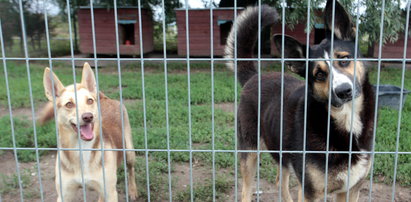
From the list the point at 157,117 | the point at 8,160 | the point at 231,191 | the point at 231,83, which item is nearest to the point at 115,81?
the point at 231,83

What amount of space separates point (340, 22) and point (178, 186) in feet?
7.89

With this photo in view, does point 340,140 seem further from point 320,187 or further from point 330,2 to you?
point 330,2

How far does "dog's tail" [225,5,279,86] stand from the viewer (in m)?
3.07

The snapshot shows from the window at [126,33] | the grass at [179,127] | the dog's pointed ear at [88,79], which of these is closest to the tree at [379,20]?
the grass at [179,127]

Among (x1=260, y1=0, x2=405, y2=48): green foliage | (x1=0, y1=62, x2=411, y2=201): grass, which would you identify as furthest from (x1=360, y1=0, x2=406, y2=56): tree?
(x1=0, y1=62, x2=411, y2=201): grass

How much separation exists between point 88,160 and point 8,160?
1.96 meters

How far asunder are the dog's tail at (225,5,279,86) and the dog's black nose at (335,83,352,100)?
3.14ft

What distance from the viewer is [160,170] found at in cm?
441

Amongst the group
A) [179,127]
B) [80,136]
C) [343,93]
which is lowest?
[179,127]

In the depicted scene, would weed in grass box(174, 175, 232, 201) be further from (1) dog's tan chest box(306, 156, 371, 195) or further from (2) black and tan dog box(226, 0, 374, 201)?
(1) dog's tan chest box(306, 156, 371, 195)

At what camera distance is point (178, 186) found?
4.13 metres

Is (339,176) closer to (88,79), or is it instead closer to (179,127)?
(88,79)

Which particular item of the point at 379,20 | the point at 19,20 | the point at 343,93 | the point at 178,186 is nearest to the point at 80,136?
the point at 178,186

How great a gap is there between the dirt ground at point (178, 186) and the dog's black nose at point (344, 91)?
1.84 metres
